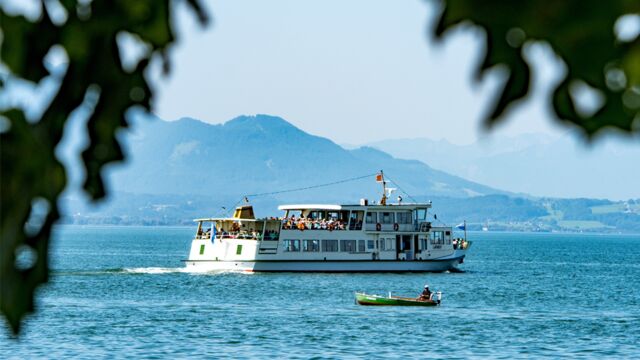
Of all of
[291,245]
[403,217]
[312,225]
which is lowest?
[291,245]

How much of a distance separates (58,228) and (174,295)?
65.0 m

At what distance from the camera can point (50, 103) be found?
119 inches

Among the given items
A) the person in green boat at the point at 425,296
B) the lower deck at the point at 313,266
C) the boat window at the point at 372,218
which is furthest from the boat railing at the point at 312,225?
the person in green boat at the point at 425,296

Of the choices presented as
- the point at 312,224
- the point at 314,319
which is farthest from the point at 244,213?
the point at 314,319

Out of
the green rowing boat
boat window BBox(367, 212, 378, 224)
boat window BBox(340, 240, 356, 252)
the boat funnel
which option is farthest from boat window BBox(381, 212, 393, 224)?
the green rowing boat

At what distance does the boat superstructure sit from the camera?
81.1 meters

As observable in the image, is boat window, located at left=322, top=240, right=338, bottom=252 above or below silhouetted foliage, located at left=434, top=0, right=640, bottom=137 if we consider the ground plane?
above

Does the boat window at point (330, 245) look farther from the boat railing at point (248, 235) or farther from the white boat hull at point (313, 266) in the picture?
the boat railing at point (248, 235)

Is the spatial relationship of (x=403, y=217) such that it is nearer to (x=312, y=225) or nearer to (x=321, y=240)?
(x=321, y=240)

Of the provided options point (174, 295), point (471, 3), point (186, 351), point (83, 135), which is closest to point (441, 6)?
point (471, 3)

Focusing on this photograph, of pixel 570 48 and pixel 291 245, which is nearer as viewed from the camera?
pixel 570 48

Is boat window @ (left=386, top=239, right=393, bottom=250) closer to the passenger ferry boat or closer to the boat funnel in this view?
the passenger ferry boat

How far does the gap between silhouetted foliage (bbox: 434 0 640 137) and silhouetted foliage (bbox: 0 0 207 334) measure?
0.82 meters

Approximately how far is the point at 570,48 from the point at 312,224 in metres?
79.0
